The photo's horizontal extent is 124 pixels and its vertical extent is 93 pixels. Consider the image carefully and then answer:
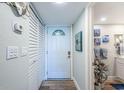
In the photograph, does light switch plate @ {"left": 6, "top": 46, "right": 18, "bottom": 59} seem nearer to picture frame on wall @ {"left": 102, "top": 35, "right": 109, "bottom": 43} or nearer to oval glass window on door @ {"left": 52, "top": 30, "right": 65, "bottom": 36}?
oval glass window on door @ {"left": 52, "top": 30, "right": 65, "bottom": 36}

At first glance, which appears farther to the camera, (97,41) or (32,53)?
(97,41)

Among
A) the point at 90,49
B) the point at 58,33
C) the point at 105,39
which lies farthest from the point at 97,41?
the point at 90,49

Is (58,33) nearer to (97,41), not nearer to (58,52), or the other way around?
(58,52)

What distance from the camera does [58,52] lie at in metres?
5.16

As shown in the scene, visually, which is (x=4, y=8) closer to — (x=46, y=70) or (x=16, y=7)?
(x=16, y=7)

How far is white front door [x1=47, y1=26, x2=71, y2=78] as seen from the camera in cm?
514

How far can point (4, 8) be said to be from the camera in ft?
4.37

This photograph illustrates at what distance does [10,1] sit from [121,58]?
403 centimetres

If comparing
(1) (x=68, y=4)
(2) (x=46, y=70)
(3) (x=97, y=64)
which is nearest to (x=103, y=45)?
(3) (x=97, y=64)

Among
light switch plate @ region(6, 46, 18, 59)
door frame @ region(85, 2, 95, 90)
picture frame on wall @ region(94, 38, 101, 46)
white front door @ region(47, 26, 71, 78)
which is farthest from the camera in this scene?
white front door @ region(47, 26, 71, 78)

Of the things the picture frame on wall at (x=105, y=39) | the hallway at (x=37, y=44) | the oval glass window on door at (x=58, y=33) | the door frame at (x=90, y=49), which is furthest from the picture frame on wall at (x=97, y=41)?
the door frame at (x=90, y=49)

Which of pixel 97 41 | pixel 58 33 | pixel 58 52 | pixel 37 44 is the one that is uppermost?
pixel 58 33

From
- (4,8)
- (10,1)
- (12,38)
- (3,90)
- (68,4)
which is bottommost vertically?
(3,90)

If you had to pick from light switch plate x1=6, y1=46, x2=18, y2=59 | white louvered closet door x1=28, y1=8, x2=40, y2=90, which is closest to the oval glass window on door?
white louvered closet door x1=28, y1=8, x2=40, y2=90
